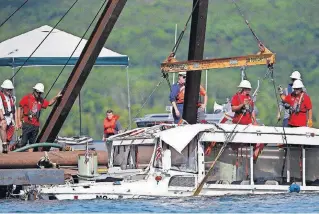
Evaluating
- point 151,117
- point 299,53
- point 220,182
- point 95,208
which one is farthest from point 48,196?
point 299,53

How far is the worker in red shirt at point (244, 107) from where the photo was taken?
28.4 meters

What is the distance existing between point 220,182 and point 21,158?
4295 millimetres

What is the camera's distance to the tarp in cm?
3894

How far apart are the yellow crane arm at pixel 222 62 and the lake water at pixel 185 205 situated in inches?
127

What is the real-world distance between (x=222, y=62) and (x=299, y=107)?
192cm

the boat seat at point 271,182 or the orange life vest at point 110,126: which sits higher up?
the orange life vest at point 110,126

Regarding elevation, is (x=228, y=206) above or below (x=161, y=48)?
below

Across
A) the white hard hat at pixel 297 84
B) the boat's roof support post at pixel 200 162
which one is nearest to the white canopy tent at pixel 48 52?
the white hard hat at pixel 297 84

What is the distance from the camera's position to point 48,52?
1556 inches

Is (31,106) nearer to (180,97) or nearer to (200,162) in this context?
(180,97)

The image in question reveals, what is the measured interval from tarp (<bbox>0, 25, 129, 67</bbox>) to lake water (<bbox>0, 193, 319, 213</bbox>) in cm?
1252

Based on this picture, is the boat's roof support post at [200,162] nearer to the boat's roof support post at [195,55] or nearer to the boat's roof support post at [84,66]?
the boat's roof support post at [195,55]

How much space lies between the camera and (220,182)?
2728 cm

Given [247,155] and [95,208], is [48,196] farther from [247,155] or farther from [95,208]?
[247,155]
